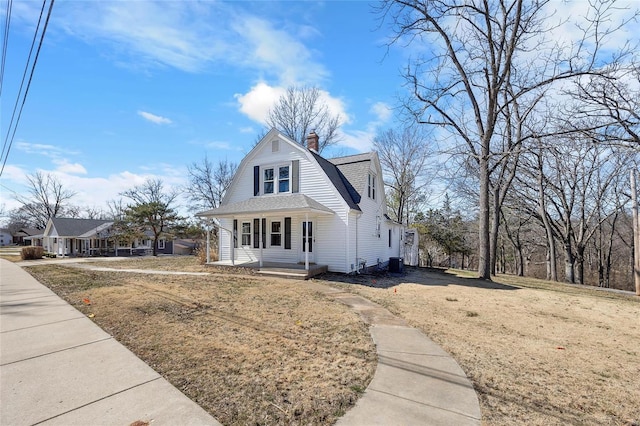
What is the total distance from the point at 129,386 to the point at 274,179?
12168 mm

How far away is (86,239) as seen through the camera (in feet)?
108

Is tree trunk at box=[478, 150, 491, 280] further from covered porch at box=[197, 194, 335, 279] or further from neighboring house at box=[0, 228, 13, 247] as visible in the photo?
neighboring house at box=[0, 228, 13, 247]

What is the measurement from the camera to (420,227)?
26188 mm

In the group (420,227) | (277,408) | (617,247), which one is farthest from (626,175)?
(277,408)

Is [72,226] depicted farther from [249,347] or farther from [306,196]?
[249,347]

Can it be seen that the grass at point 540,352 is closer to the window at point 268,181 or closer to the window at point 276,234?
the window at point 276,234

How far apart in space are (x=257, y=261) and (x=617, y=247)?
3657 centimetres

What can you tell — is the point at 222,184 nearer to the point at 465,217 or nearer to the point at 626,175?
the point at 465,217

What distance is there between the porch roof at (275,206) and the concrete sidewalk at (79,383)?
24.7 feet

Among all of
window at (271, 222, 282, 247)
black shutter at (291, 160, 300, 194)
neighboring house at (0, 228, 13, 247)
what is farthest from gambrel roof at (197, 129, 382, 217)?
neighboring house at (0, 228, 13, 247)

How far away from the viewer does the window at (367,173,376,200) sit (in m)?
15.4

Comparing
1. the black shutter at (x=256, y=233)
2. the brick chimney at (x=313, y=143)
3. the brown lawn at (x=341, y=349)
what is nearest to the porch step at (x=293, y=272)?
the black shutter at (x=256, y=233)

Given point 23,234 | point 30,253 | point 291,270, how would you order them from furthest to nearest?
point 23,234, point 30,253, point 291,270

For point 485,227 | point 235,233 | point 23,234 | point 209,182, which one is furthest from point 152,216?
point 23,234
